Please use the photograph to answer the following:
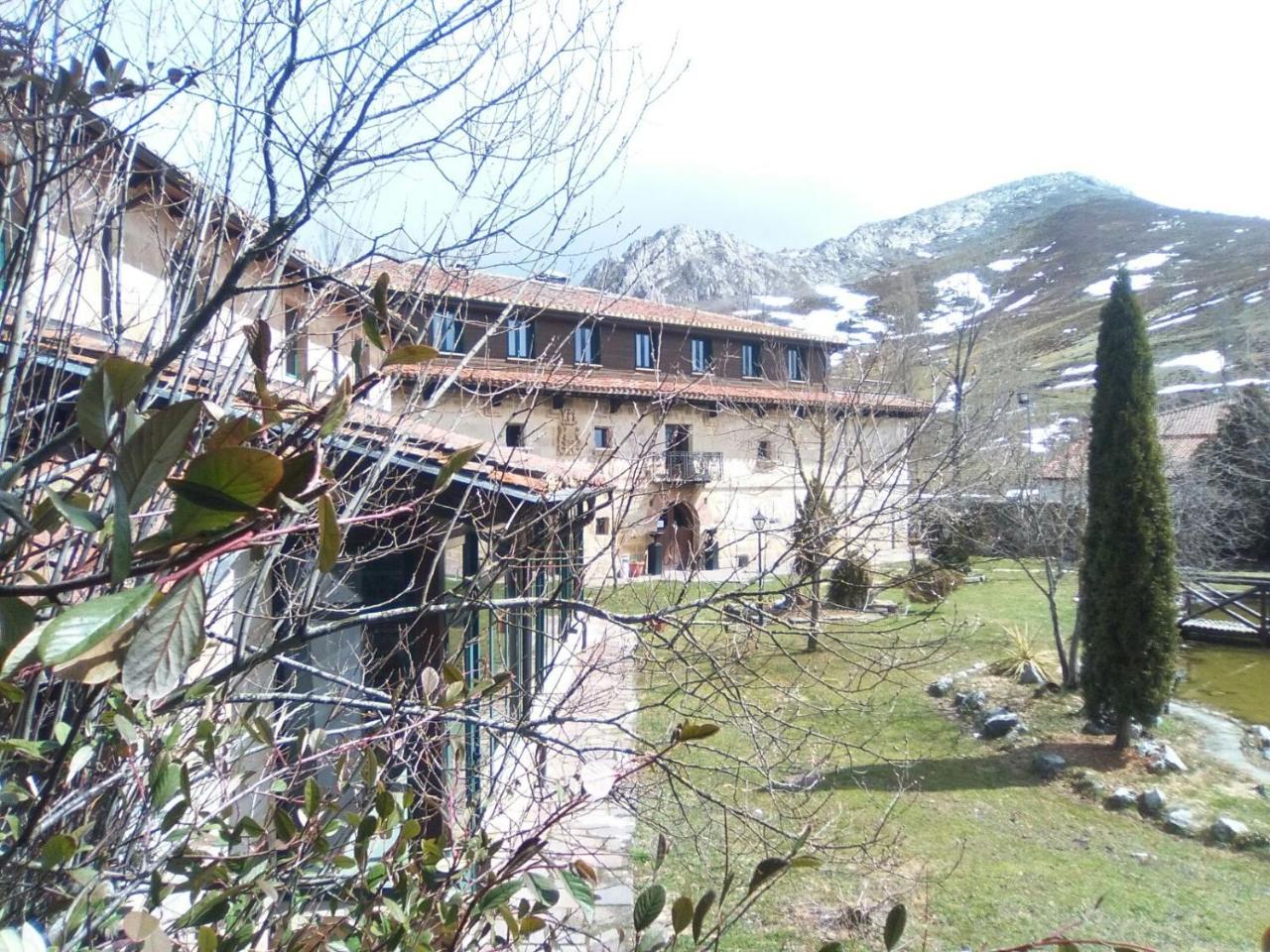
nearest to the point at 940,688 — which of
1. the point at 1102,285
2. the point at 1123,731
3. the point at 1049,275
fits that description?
the point at 1123,731

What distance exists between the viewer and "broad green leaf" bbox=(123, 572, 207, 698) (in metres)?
0.57

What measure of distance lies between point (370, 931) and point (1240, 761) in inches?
380

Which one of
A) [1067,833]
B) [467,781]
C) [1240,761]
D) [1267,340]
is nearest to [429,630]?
[467,781]

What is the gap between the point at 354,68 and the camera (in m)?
1.80

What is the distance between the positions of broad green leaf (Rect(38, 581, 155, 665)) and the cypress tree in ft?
31.6

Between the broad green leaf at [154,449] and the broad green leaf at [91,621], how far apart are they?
0.22 ft

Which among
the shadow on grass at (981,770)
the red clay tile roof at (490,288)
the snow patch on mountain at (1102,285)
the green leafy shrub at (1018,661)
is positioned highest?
the snow patch on mountain at (1102,285)

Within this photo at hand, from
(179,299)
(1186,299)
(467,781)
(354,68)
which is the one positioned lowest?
(467,781)

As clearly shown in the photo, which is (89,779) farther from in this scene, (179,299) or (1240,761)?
(1240,761)

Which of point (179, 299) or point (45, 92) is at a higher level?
point (45, 92)

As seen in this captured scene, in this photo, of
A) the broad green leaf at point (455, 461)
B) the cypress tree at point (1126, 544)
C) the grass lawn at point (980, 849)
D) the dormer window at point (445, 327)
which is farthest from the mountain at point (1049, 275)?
the broad green leaf at point (455, 461)

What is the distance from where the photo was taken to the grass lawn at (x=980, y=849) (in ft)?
15.7

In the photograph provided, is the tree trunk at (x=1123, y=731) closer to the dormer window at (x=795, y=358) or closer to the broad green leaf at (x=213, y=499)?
the broad green leaf at (x=213, y=499)

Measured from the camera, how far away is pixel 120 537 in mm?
484
